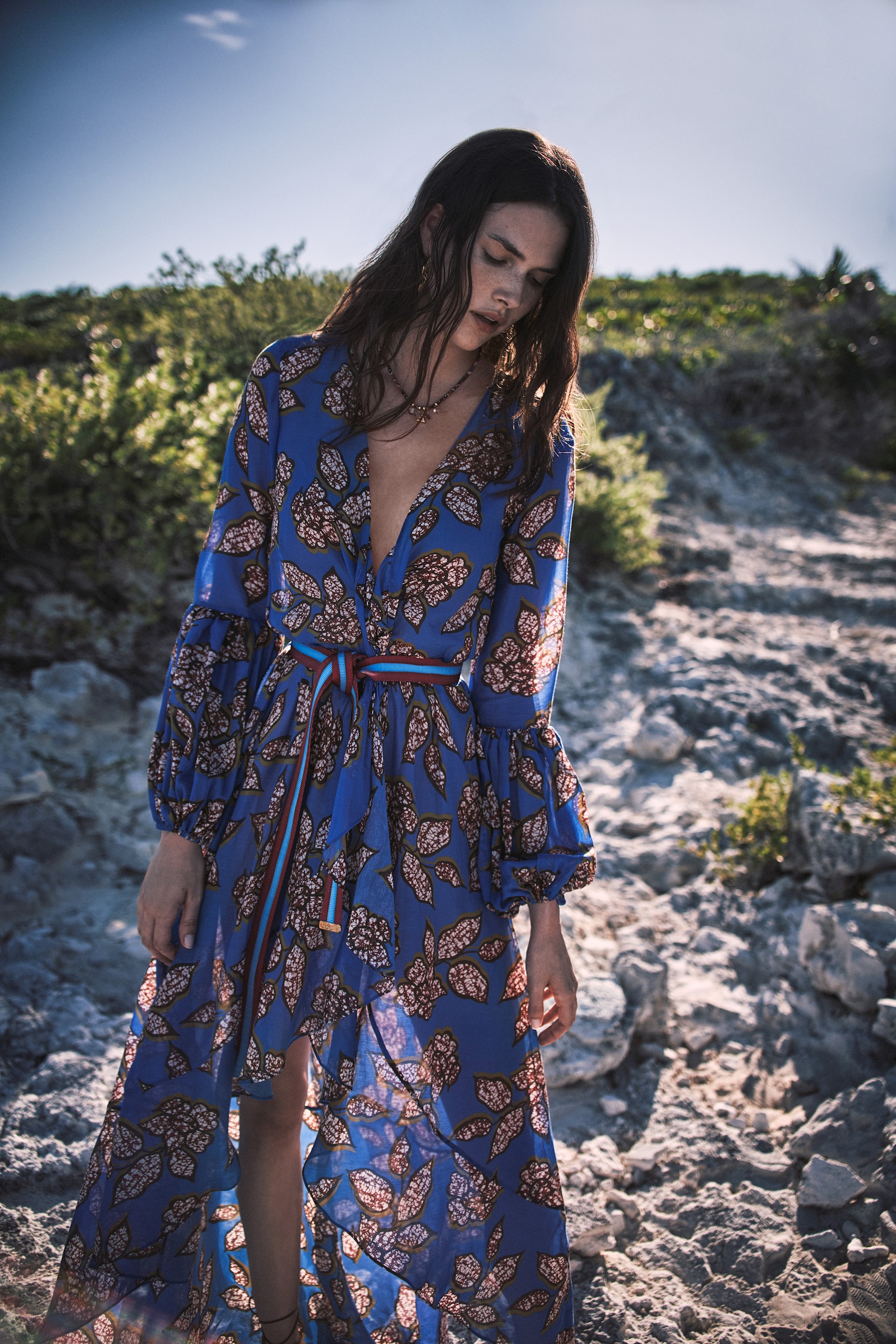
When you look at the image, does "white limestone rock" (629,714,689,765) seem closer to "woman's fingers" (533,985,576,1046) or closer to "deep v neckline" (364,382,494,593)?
"woman's fingers" (533,985,576,1046)

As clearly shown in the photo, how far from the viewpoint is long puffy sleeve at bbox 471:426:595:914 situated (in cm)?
131

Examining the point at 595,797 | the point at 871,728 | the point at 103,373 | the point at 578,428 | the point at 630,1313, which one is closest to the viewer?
the point at 578,428

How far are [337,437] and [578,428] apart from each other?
1.51 feet

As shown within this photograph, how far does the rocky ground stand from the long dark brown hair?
1.64 m

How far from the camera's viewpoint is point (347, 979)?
4.24 ft

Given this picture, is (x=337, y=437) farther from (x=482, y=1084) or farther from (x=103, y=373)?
(x=103, y=373)

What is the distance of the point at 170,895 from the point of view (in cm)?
126

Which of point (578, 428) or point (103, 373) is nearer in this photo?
point (578, 428)

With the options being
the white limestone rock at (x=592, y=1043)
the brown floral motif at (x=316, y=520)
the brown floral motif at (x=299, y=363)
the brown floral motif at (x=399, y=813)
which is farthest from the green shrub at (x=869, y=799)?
the brown floral motif at (x=299, y=363)

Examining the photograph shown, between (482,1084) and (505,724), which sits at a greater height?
(505,724)

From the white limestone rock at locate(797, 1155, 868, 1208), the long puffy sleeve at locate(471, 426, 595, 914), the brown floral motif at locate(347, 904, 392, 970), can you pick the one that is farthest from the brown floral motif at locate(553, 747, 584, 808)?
the white limestone rock at locate(797, 1155, 868, 1208)

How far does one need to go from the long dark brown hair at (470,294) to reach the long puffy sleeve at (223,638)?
0.16 metres

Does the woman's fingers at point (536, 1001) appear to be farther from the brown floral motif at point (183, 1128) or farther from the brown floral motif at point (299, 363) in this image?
the brown floral motif at point (299, 363)

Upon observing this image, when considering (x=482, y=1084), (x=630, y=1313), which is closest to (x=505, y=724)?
(x=482, y=1084)
